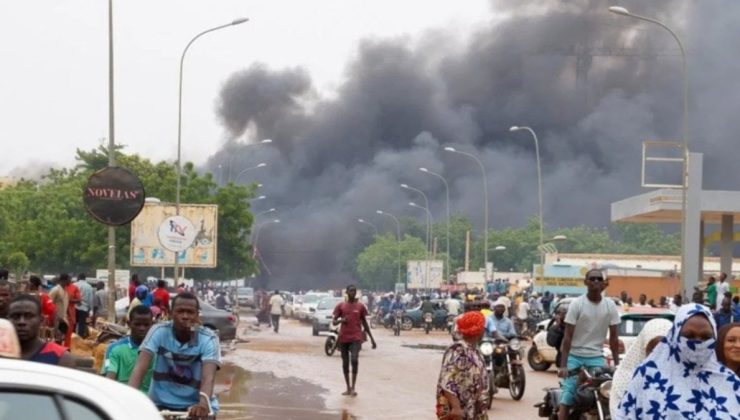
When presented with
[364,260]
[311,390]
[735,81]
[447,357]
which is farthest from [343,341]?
[735,81]

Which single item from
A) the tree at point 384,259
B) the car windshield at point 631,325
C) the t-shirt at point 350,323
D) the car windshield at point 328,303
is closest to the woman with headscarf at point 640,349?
the t-shirt at point 350,323

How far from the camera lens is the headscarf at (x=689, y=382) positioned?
20.7ft

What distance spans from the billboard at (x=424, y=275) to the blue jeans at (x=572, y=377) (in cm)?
6420

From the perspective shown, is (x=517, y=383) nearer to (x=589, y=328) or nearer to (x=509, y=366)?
(x=509, y=366)

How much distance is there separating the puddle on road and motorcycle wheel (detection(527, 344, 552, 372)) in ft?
19.1

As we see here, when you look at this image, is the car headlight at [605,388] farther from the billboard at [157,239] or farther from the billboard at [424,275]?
the billboard at [424,275]

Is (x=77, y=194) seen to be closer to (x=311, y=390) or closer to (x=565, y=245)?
(x=311, y=390)

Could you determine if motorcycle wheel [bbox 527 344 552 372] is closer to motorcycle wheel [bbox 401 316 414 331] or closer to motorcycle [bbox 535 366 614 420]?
motorcycle [bbox 535 366 614 420]

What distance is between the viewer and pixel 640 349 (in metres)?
8.32

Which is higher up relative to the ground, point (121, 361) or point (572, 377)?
point (121, 361)

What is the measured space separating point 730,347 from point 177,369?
2832 mm

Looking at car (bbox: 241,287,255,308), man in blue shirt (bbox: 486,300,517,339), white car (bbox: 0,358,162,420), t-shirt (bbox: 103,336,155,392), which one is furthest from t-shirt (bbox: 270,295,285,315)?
white car (bbox: 0,358,162,420)

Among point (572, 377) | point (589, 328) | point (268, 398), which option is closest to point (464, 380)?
point (572, 377)

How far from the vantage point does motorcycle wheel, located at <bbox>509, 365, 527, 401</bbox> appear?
2014 cm
